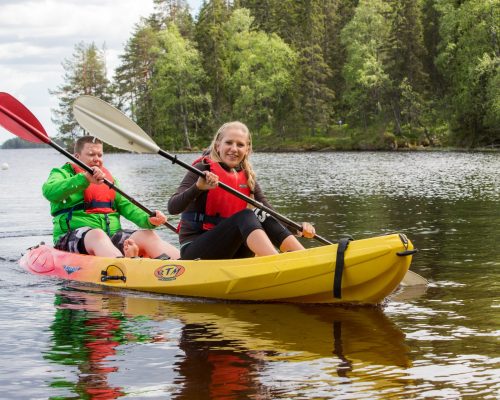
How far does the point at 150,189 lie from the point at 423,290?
630 inches

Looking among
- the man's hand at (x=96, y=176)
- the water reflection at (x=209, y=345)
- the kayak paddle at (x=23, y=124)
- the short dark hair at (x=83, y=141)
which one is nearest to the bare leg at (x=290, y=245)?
the water reflection at (x=209, y=345)

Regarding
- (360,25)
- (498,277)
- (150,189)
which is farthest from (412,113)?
(498,277)

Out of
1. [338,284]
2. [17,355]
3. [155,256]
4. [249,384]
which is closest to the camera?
[249,384]

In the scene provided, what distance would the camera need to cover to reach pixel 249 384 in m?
4.29

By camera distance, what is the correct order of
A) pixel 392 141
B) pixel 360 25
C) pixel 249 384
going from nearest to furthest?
1. pixel 249 384
2. pixel 392 141
3. pixel 360 25

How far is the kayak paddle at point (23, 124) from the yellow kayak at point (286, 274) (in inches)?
31.2

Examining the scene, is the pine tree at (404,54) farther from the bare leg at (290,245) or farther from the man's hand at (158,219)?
the bare leg at (290,245)

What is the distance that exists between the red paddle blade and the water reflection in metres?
1.83

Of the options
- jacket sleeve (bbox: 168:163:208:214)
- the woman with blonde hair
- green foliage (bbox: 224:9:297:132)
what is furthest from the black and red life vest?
green foliage (bbox: 224:9:297:132)

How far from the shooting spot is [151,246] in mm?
7500

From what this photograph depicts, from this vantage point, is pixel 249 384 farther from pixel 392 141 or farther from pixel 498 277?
pixel 392 141

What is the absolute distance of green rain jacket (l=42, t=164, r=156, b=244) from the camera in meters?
7.09

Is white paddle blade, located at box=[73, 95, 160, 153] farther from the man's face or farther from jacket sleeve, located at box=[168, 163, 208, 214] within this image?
jacket sleeve, located at box=[168, 163, 208, 214]

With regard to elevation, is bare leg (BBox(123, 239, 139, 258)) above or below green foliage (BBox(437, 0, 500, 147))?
below
